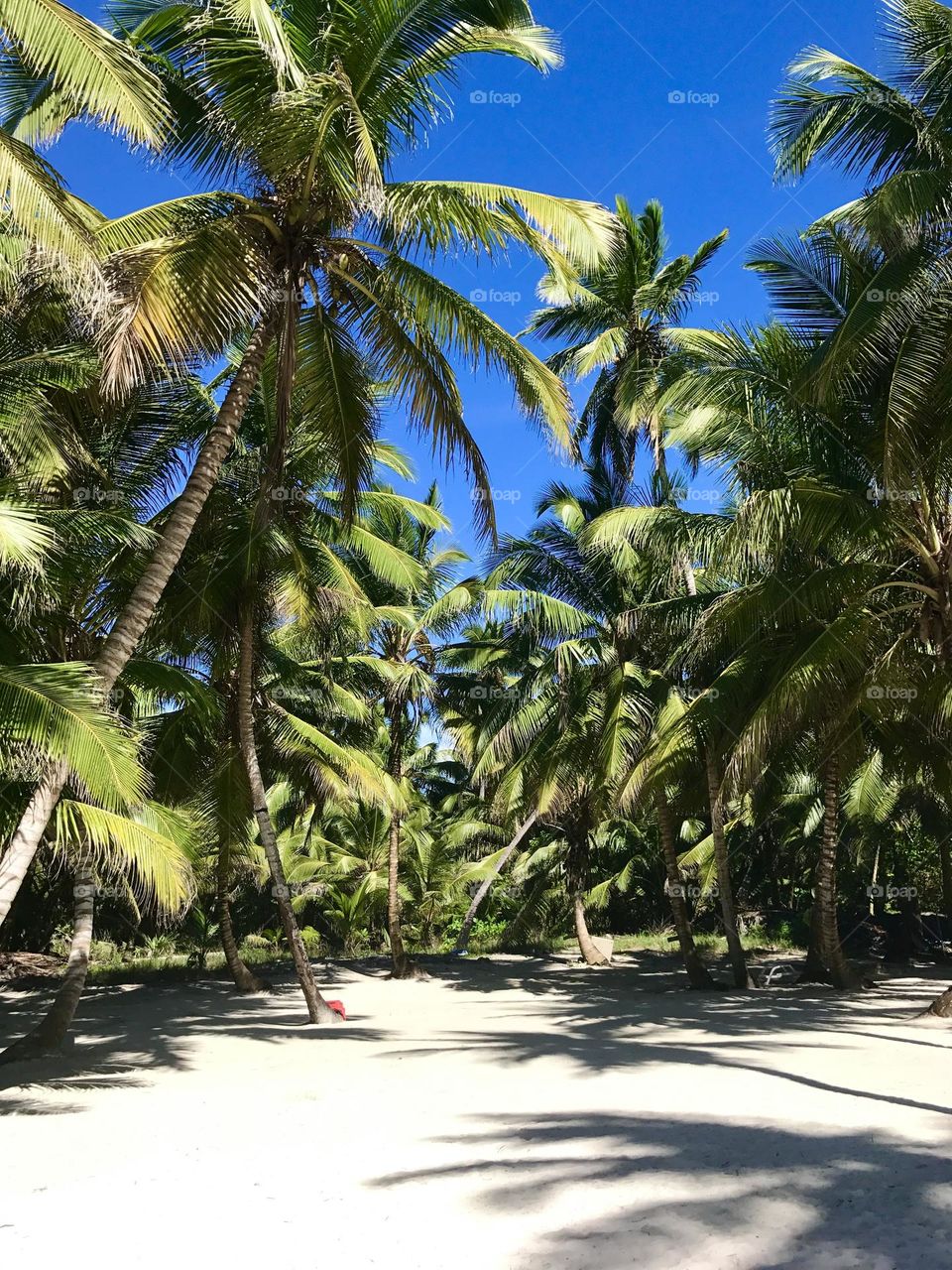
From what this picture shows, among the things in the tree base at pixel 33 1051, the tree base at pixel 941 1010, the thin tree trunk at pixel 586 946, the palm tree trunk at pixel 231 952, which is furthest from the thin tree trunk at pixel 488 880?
the tree base at pixel 33 1051

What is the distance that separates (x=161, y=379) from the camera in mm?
10148

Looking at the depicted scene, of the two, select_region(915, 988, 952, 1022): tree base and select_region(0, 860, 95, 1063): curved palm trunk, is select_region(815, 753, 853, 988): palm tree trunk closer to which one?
→ select_region(915, 988, 952, 1022): tree base

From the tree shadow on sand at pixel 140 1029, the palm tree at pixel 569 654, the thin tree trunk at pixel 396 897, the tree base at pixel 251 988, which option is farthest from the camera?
the thin tree trunk at pixel 396 897

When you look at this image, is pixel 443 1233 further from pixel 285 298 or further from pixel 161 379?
pixel 161 379

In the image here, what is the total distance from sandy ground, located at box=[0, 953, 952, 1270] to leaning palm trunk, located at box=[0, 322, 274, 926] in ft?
6.34

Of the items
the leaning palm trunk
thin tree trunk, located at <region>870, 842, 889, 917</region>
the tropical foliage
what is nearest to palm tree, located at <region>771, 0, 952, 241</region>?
the tropical foliage

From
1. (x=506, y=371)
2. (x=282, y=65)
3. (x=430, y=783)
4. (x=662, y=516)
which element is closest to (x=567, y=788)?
(x=662, y=516)

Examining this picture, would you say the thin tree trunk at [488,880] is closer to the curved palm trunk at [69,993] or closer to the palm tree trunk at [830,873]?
the palm tree trunk at [830,873]

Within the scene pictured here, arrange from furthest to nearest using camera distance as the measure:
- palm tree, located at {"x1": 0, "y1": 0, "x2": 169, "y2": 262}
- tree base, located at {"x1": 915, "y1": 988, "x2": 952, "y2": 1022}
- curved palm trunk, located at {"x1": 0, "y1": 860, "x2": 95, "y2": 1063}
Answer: tree base, located at {"x1": 915, "y1": 988, "x2": 952, "y2": 1022}
curved palm trunk, located at {"x1": 0, "y1": 860, "x2": 95, "y2": 1063}
palm tree, located at {"x1": 0, "y1": 0, "x2": 169, "y2": 262}

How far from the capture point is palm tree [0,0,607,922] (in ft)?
25.6

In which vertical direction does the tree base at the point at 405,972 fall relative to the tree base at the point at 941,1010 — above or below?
above

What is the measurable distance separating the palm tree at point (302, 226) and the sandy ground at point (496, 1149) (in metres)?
2.46

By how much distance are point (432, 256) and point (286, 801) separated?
2017 centimetres

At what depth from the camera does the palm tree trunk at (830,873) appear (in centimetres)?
1461
